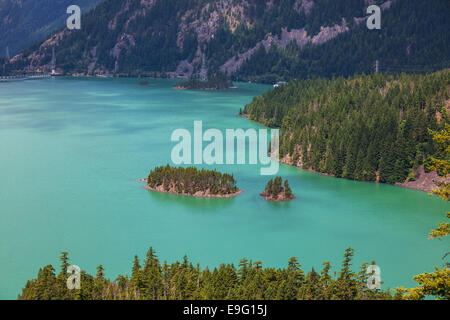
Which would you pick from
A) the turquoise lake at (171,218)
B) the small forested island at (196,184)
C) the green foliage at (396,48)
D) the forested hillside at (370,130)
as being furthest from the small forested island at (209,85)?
the small forested island at (196,184)

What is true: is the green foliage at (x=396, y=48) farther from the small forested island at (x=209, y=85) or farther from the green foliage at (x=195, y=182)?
the green foliage at (x=195, y=182)

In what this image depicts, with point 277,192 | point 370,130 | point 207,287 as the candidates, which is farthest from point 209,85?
point 207,287

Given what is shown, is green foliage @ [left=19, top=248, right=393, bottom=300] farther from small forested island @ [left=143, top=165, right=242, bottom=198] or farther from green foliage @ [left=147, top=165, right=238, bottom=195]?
green foliage @ [left=147, top=165, right=238, bottom=195]

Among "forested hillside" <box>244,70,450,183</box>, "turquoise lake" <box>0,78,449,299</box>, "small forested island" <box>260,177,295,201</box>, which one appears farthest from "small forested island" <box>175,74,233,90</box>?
"small forested island" <box>260,177,295,201</box>

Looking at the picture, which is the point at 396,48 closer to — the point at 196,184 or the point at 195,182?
the point at 195,182
